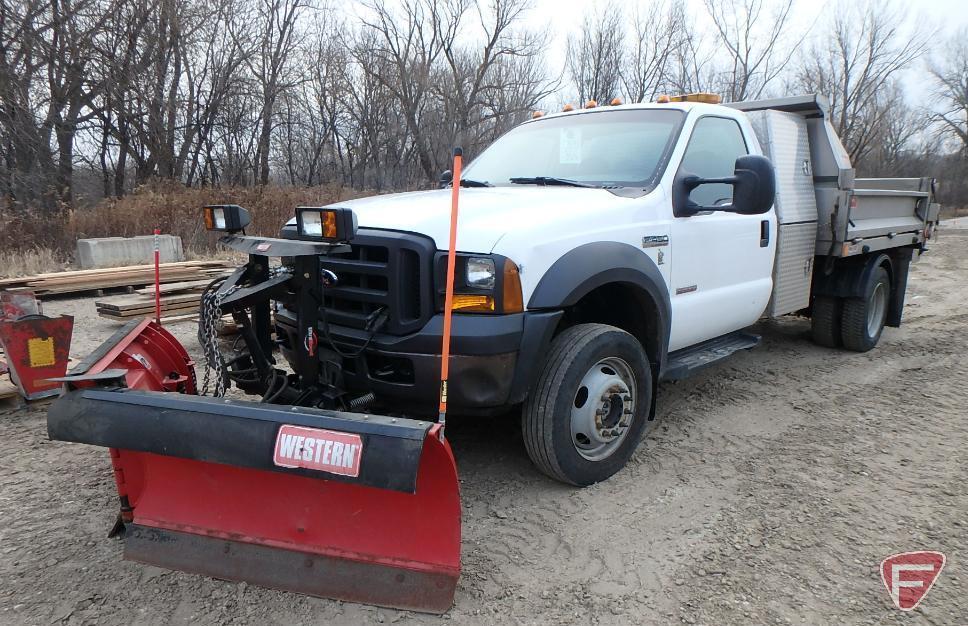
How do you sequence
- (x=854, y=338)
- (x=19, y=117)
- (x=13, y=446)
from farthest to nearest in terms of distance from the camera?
(x=19, y=117) < (x=854, y=338) < (x=13, y=446)

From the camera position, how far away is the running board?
3.97 m

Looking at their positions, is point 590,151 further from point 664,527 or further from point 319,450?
point 319,450

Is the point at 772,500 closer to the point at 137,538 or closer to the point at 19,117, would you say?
the point at 137,538

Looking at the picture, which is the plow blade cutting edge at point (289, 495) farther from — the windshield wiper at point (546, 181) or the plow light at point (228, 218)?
the windshield wiper at point (546, 181)

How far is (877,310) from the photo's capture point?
6.56 m

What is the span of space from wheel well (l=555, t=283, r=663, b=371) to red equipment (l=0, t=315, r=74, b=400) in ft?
11.2

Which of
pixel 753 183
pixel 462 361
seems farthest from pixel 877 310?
pixel 462 361

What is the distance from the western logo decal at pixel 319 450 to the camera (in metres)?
2.24

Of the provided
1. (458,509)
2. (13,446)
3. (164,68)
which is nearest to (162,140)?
(164,68)

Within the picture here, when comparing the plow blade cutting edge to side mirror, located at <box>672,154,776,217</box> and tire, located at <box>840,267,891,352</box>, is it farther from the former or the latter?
tire, located at <box>840,267,891,352</box>

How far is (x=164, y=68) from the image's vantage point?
61.0ft

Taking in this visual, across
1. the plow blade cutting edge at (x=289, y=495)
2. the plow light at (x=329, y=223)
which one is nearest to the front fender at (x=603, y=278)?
the plow light at (x=329, y=223)

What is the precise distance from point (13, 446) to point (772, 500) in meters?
4.47

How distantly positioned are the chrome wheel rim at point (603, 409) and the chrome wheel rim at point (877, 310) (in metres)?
3.94
